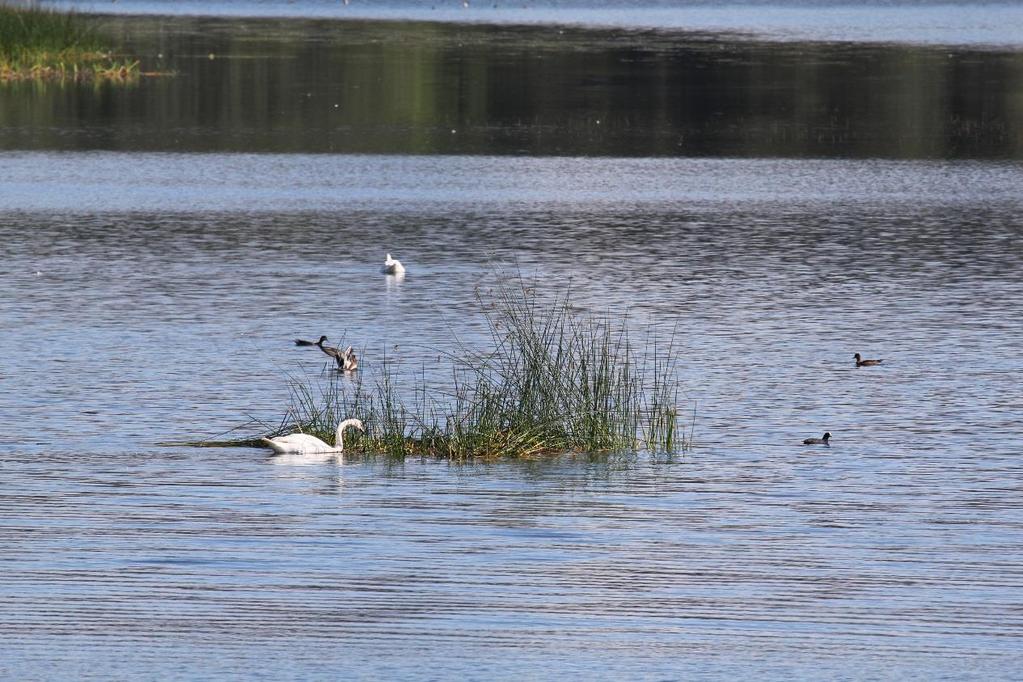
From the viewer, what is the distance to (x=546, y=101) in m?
55.9

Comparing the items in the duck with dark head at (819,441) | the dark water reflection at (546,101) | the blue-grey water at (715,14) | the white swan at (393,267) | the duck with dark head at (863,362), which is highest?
the blue-grey water at (715,14)

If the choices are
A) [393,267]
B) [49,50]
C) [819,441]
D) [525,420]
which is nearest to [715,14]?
[49,50]

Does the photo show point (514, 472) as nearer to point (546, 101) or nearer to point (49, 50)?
point (546, 101)

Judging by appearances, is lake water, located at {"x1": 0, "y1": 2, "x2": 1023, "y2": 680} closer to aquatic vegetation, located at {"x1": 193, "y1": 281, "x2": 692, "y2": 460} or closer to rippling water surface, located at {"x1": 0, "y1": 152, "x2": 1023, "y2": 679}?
rippling water surface, located at {"x1": 0, "y1": 152, "x2": 1023, "y2": 679}

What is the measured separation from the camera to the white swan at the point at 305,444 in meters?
16.9

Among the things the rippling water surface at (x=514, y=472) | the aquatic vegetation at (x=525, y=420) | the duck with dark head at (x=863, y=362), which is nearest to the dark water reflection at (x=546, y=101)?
the rippling water surface at (x=514, y=472)

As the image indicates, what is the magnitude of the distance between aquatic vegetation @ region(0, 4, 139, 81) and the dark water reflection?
78 centimetres

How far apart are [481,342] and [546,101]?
1290 inches

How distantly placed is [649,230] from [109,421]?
1698cm

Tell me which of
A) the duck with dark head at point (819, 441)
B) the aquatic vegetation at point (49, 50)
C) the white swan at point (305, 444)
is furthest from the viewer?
the aquatic vegetation at point (49, 50)

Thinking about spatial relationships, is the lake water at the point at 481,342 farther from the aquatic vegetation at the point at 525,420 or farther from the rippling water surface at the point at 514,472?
the aquatic vegetation at the point at 525,420

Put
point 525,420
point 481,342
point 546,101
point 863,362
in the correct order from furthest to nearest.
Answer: point 546,101, point 481,342, point 863,362, point 525,420

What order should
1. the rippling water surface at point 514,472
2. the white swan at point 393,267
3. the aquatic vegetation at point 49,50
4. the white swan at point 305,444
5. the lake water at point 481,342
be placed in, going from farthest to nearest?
the aquatic vegetation at point 49,50, the white swan at point 393,267, the white swan at point 305,444, the lake water at point 481,342, the rippling water surface at point 514,472

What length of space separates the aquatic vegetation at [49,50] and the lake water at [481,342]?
230 centimetres
